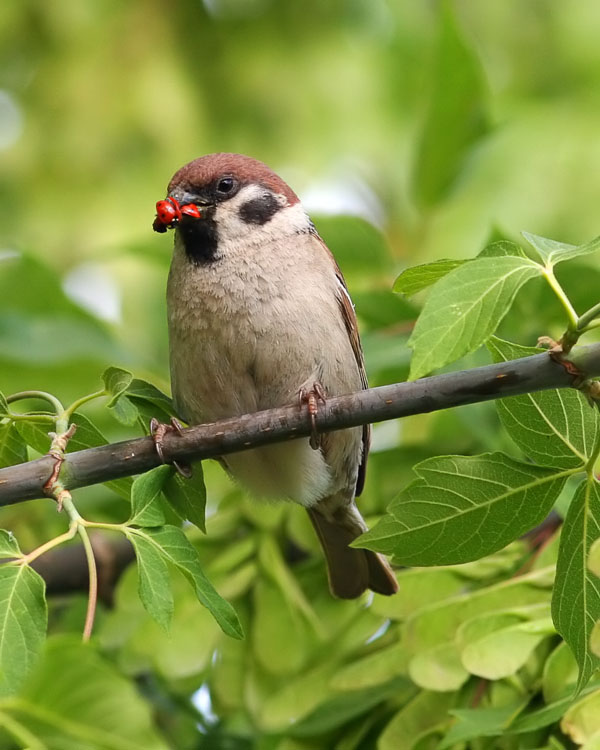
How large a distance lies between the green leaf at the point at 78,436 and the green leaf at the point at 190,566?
30 centimetres

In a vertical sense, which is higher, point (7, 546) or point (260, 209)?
point (260, 209)

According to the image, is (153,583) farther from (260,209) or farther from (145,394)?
(260,209)

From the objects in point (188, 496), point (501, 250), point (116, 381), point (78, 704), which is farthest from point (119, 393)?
point (501, 250)

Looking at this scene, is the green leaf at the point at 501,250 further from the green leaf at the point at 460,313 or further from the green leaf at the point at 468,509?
A: the green leaf at the point at 468,509

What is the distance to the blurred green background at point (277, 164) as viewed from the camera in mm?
3377

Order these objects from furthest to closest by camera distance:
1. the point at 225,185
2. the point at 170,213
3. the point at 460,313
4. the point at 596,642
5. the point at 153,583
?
the point at 225,185
the point at 170,213
the point at 153,583
the point at 460,313
the point at 596,642

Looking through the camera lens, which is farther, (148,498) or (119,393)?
(119,393)

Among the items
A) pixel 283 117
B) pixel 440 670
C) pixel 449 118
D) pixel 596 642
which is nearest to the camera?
pixel 596 642

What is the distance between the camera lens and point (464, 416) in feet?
11.0

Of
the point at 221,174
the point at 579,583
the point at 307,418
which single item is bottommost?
the point at 579,583

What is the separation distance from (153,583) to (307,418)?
0.43 metres

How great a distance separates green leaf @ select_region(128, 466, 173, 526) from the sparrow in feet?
3.01

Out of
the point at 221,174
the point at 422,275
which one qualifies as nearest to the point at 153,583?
the point at 422,275

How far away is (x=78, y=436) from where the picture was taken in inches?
91.0
